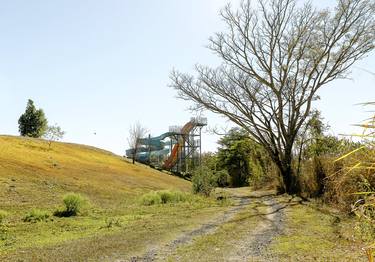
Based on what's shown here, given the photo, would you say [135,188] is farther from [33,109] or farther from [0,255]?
[33,109]

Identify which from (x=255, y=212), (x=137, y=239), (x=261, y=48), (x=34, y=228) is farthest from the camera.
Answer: (x=261, y=48)

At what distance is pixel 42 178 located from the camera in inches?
1163

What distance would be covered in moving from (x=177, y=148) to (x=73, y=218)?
51.2 m

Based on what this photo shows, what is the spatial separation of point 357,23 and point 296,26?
13.4ft

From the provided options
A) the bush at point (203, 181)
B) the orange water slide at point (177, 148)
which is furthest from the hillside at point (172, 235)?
the orange water slide at point (177, 148)

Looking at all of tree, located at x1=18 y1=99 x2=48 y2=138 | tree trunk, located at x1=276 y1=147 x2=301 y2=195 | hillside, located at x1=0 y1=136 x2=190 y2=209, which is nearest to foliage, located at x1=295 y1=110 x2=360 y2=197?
tree trunk, located at x1=276 y1=147 x2=301 y2=195

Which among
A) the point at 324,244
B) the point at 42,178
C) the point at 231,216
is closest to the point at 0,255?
Result: the point at 324,244

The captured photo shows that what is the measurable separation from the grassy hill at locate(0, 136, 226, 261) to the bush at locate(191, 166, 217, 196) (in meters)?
3.81

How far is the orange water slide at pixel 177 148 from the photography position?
67.4m

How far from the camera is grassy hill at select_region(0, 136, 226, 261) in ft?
35.6

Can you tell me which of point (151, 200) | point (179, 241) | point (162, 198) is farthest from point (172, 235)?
point (162, 198)

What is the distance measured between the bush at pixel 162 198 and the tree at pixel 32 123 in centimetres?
5059

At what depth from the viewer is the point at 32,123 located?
234 ft

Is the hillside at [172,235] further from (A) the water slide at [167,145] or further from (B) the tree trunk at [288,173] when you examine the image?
(A) the water slide at [167,145]
